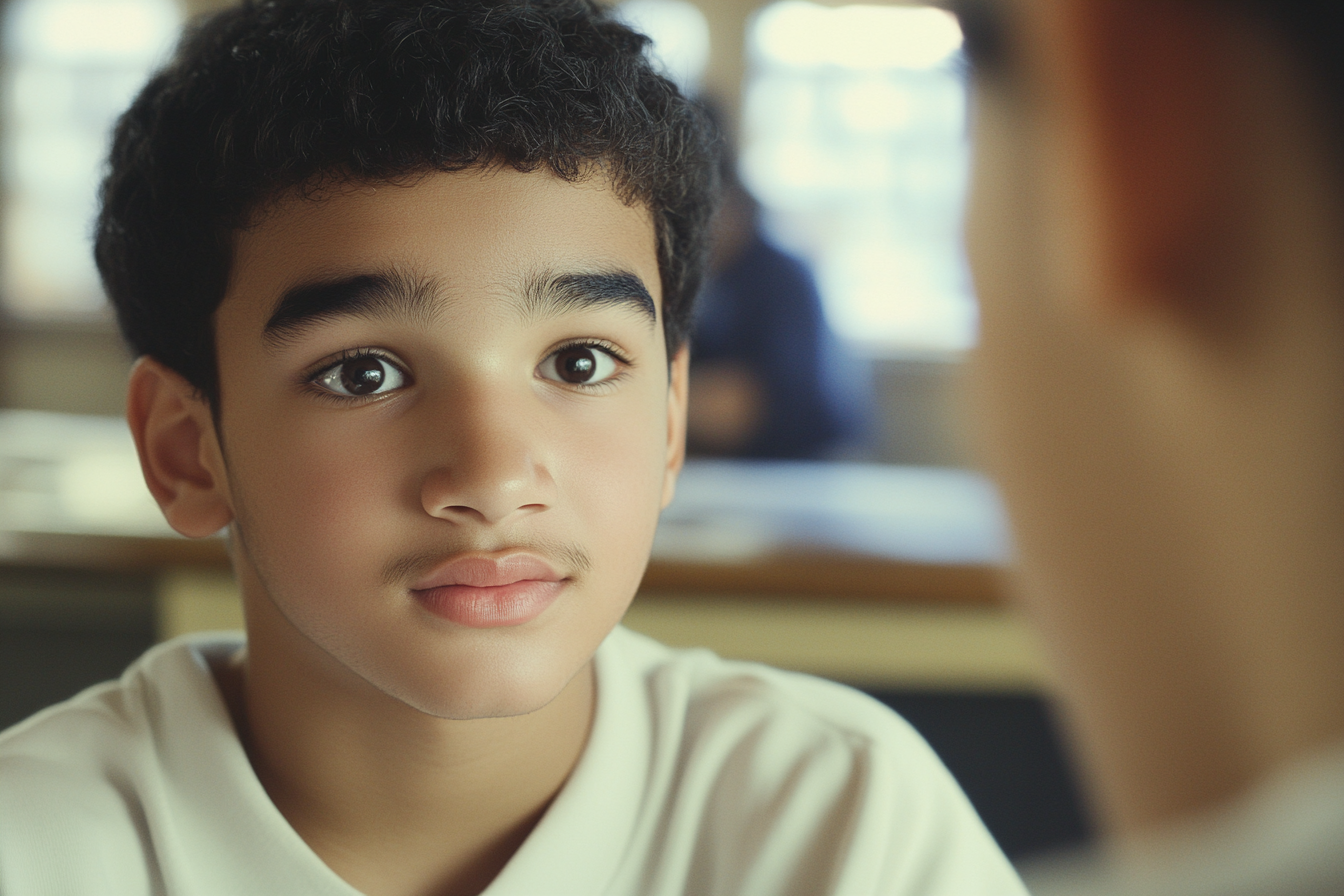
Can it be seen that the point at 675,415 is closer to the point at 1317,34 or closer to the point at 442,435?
the point at 442,435

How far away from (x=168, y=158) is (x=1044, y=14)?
0.73 meters

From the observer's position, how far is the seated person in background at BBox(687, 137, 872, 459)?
3.31 metres

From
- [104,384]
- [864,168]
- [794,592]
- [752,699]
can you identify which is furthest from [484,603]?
[104,384]

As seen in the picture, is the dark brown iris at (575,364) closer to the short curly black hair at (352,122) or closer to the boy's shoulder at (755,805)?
the short curly black hair at (352,122)

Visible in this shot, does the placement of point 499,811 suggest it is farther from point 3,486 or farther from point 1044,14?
point 3,486

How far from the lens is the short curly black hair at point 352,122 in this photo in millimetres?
778

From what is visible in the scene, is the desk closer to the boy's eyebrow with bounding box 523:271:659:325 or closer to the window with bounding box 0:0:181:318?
the boy's eyebrow with bounding box 523:271:659:325

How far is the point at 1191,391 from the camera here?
1.05ft

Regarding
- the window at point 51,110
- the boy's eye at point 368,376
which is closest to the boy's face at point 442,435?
the boy's eye at point 368,376

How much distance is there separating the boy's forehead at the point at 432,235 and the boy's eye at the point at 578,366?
0.06 metres

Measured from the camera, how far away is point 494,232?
2.47 ft

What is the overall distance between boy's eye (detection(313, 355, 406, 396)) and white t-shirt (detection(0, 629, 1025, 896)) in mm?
282

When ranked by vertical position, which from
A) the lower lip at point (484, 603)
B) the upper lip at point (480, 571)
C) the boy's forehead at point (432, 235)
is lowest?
the lower lip at point (484, 603)

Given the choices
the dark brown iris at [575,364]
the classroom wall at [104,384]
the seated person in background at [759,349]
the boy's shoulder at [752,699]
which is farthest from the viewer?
the classroom wall at [104,384]
